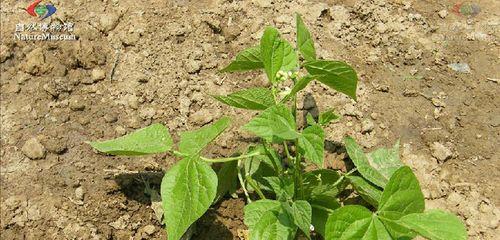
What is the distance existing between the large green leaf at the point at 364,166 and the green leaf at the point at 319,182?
103mm

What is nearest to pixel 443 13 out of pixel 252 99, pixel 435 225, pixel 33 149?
pixel 252 99

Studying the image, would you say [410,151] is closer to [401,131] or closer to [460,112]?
[401,131]

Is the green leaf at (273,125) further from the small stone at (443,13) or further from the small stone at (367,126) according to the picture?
the small stone at (443,13)

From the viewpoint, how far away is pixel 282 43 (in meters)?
2.28

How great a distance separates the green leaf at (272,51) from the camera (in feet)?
7.16

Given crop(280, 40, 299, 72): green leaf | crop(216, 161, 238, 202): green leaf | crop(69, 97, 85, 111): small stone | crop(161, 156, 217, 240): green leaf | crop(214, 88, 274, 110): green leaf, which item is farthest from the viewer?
crop(69, 97, 85, 111): small stone

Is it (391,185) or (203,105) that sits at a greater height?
(391,185)

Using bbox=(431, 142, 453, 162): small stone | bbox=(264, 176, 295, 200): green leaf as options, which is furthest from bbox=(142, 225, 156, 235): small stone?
bbox=(431, 142, 453, 162): small stone

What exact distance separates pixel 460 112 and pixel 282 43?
1120 mm

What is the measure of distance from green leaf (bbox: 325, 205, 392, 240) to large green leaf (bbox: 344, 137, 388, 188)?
45 cm

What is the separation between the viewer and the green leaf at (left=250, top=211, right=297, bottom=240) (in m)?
2.10

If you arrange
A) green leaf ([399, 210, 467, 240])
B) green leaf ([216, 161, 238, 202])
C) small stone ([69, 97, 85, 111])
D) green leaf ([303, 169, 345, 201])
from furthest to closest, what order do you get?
small stone ([69, 97, 85, 111]) < green leaf ([216, 161, 238, 202]) < green leaf ([303, 169, 345, 201]) < green leaf ([399, 210, 467, 240])

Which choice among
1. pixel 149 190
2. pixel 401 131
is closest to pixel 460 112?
pixel 401 131

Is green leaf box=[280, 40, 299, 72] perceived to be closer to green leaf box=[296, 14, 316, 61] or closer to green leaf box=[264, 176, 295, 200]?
green leaf box=[296, 14, 316, 61]
